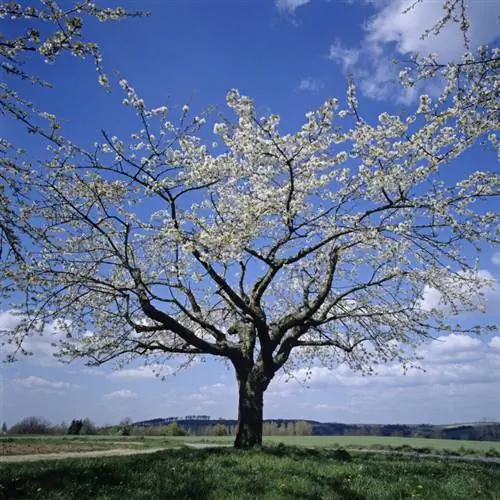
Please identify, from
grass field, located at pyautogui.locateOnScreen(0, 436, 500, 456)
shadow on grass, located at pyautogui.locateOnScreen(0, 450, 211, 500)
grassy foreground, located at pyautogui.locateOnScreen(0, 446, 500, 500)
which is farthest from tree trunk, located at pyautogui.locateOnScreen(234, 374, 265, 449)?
grass field, located at pyautogui.locateOnScreen(0, 436, 500, 456)

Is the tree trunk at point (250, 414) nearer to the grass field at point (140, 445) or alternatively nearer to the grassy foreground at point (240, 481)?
the grassy foreground at point (240, 481)

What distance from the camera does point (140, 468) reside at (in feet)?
31.7

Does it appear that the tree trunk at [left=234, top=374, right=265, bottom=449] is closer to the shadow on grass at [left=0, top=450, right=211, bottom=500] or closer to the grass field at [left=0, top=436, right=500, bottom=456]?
the shadow on grass at [left=0, top=450, right=211, bottom=500]

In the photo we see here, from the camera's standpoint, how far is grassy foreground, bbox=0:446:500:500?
7656mm

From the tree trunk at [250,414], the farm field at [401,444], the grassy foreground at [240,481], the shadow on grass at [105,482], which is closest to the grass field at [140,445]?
the farm field at [401,444]

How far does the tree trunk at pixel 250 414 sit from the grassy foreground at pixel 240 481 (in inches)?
157

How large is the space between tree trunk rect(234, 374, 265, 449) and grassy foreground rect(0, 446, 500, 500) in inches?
157

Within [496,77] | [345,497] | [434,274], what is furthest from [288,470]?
[434,274]

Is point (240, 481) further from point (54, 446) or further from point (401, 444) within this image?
point (401, 444)

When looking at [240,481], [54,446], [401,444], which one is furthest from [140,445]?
[240,481]

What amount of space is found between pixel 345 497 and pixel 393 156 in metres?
8.93

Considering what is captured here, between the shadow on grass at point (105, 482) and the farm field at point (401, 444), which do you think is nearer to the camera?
the shadow on grass at point (105, 482)

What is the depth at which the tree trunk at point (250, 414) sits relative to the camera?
49.3 feet

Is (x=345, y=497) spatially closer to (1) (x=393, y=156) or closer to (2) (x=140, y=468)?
(2) (x=140, y=468)
